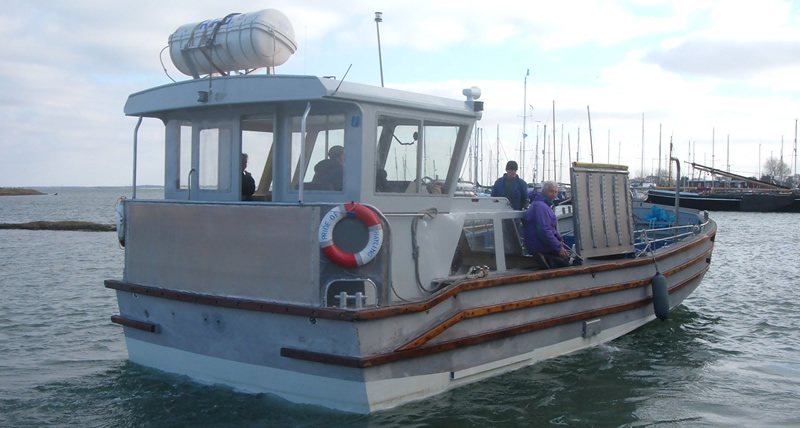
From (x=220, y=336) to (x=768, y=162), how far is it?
403ft

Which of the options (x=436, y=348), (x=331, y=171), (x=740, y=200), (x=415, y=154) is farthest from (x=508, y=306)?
(x=740, y=200)

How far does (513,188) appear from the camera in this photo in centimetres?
927

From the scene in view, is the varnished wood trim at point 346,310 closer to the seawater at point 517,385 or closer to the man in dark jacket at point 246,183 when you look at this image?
the seawater at point 517,385

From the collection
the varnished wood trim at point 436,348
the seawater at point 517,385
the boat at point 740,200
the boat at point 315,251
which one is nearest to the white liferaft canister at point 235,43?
the boat at point 315,251

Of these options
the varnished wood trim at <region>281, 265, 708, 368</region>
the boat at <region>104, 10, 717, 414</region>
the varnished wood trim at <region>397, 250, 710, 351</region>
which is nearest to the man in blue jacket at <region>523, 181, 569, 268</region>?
the boat at <region>104, 10, 717, 414</region>

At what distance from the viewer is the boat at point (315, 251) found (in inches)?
246

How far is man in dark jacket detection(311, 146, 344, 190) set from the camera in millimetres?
6863

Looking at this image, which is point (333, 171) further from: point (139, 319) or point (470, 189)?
point (470, 189)

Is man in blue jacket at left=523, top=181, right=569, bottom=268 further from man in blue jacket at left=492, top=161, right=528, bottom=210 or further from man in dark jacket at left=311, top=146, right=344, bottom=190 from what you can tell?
man in dark jacket at left=311, top=146, right=344, bottom=190

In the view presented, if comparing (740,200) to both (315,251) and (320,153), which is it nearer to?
(320,153)

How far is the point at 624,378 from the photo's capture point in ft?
27.7

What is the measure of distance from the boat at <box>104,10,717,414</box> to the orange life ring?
17 mm

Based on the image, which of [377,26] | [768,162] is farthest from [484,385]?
[768,162]

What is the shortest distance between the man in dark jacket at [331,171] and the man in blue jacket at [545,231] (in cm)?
257
